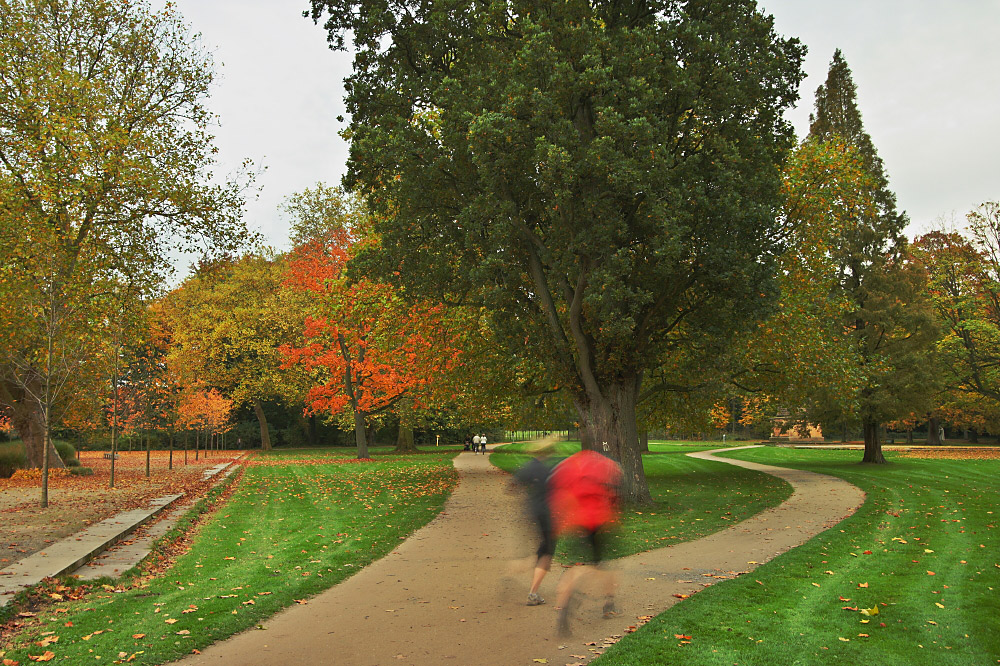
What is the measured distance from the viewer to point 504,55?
12656 mm

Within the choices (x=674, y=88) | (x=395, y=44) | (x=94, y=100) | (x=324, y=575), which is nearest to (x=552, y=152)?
(x=674, y=88)

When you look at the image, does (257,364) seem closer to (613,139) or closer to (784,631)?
(613,139)

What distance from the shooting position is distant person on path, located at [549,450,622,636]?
5801 mm

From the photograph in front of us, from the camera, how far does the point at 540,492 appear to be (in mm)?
6000

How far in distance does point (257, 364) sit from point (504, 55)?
36045 millimetres

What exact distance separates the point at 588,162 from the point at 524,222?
2564mm

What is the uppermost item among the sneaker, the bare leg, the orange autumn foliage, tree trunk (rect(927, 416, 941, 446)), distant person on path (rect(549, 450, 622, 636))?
the orange autumn foliage

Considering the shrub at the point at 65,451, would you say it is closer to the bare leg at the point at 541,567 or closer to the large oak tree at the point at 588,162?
the large oak tree at the point at 588,162

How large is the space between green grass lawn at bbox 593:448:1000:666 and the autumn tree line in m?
4.51

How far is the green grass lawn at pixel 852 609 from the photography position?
5062mm

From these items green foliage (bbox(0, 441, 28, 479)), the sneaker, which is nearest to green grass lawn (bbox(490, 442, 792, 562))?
the sneaker

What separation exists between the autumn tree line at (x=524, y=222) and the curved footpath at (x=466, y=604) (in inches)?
161

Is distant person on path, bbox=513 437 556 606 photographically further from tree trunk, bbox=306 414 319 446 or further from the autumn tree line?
tree trunk, bbox=306 414 319 446

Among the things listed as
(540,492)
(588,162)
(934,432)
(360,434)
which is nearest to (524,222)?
(588,162)
